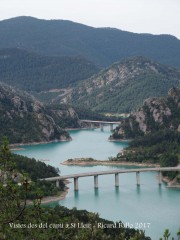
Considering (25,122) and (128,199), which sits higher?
(25,122)

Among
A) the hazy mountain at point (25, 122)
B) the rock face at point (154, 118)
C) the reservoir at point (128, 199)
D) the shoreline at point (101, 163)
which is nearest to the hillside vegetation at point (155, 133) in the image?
the rock face at point (154, 118)

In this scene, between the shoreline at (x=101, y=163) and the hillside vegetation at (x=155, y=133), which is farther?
the hillside vegetation at (x=155, y=133)

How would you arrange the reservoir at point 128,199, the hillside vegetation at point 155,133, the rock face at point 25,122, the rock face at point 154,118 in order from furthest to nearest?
the rock face at point 25,122
the rock face at point 154,118
the hillside vegetation at point 155,133
the reservoir at point 128,199

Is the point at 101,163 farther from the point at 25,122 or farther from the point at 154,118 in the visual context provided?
the point at 25,122

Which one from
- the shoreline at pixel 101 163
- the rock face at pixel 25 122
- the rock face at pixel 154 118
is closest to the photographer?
the shoreline at pixel 101 163

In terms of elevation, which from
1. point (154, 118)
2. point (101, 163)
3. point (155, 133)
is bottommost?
point (101, 163)

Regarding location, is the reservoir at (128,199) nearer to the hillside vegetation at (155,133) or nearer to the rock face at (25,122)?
the hillside vegetation at (155,133)

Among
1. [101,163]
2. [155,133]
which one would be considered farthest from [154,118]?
[101,163]
